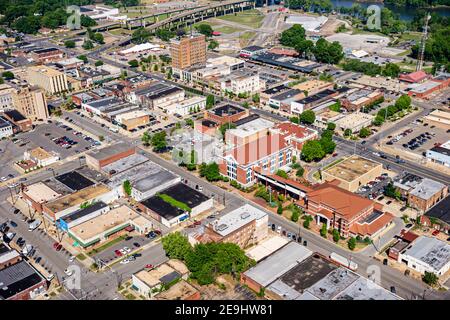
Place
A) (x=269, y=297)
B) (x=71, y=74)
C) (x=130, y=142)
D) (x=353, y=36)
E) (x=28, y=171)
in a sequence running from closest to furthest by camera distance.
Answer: (x=269, y=297) < (x=28, y=171) < (x=130, y=142) < (x=71, y=74) < (x=353, y=36)

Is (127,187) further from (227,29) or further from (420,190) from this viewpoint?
(227,29)

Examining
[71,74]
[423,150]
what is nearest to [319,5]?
[71,74]

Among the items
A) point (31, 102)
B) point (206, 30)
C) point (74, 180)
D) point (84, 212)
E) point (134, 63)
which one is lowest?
point (84, 212)

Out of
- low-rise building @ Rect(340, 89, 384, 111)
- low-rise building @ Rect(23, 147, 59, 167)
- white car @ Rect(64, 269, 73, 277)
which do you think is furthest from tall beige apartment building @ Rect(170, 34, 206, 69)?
white car @ Rect(64, 269, 73, 277)

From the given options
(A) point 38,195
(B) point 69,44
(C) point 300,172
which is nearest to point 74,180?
(A) point 38,195

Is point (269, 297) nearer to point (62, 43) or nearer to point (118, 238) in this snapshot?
point (118, 238)
